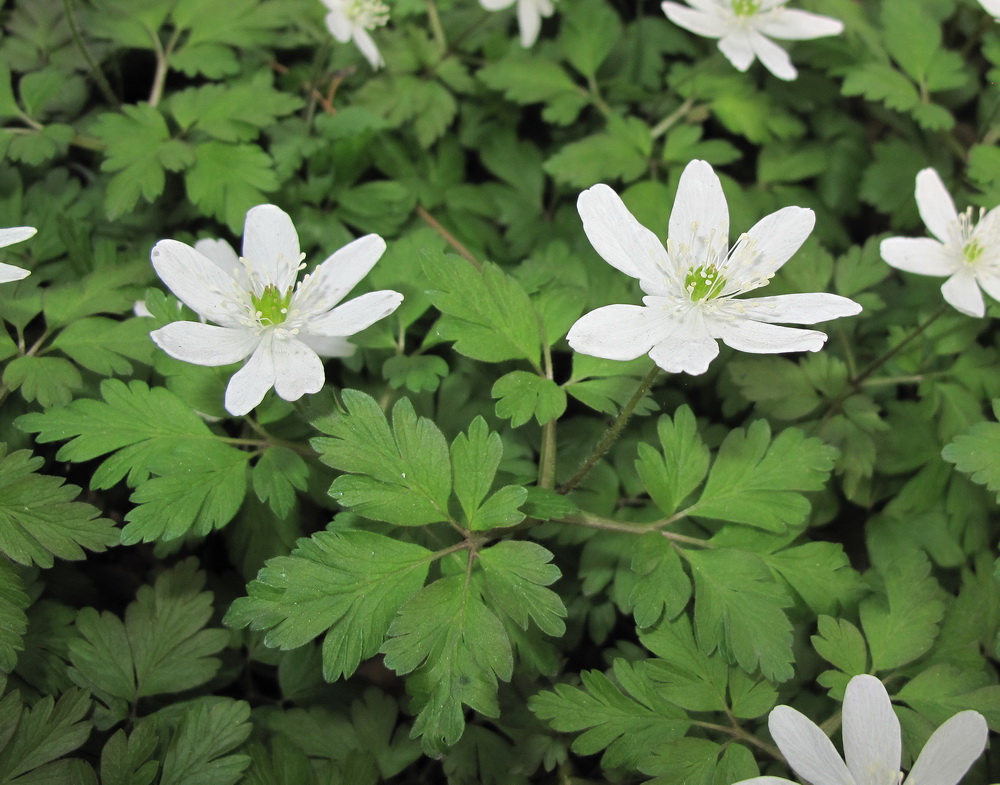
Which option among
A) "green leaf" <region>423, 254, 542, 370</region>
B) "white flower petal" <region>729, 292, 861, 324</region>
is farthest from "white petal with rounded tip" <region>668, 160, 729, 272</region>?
"green leaf" <region>423, 254, 542, 370</region>

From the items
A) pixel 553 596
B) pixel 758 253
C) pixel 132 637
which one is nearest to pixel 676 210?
pixel 758 253

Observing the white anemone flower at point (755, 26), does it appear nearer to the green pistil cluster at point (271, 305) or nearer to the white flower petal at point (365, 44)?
the white flower petal at point (365, 44)

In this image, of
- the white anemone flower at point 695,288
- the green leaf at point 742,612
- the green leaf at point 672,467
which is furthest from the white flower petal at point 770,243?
the green leaf at point 742,612

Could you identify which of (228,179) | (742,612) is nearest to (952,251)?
(742,612)

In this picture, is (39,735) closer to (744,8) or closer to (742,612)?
(742,612)

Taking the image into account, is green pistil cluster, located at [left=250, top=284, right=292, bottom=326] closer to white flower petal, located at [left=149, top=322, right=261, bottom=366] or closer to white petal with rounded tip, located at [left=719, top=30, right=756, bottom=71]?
white flower petal, located at [left=149, top=322, right=261, bottom=366]

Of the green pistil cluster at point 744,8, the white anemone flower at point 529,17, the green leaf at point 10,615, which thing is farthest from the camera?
the white anemone flower at point 529,17
